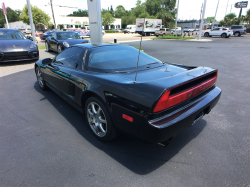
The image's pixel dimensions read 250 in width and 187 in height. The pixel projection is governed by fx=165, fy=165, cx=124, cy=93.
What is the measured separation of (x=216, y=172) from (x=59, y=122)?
8.59ft

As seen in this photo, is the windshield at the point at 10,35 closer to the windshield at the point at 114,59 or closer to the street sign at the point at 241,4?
the windshield at the point at 114,59

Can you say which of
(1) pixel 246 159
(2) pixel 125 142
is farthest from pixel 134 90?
(1) pixel 246 159

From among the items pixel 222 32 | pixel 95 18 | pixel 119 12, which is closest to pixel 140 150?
pixel 95 18

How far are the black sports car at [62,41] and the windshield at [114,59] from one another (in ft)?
23.3

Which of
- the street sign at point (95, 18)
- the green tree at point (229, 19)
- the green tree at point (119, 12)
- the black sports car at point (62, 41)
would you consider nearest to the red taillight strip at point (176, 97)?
the street sign at point (95, 18)

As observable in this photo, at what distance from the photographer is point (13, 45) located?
7.29 metres

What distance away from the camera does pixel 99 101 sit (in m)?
2.32

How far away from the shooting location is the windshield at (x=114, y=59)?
2705mm

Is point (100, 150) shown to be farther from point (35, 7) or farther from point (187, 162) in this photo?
point (35, 7)

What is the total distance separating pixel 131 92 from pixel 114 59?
1.16 m

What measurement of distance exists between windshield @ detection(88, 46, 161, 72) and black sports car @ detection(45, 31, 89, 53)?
23.3ft

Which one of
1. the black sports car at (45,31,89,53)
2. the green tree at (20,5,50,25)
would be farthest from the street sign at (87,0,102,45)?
the green tree at (20,5,50,25)

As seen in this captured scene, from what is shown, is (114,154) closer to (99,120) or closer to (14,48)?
(99,120)

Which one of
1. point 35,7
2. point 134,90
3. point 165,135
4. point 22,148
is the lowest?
point 22,148
